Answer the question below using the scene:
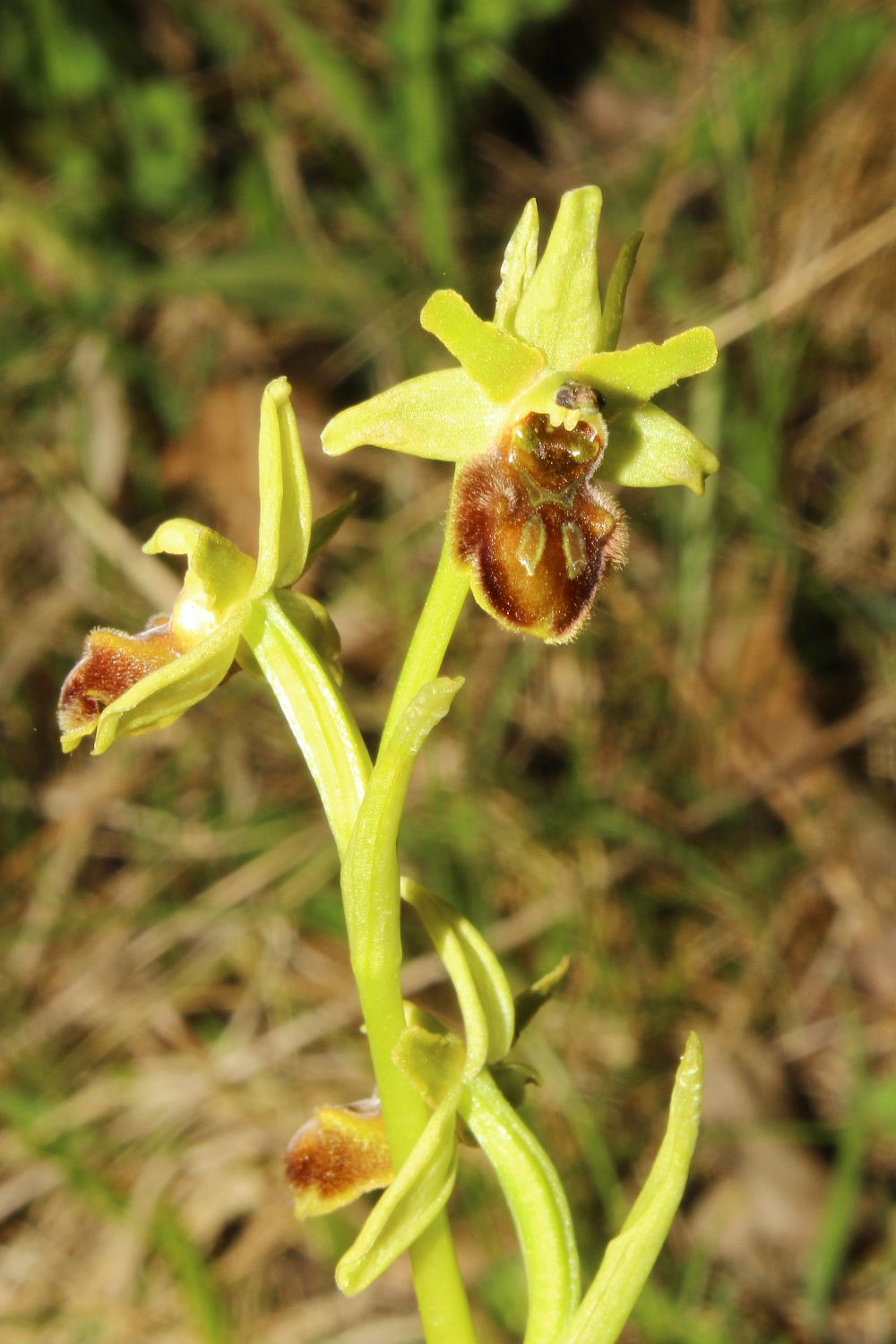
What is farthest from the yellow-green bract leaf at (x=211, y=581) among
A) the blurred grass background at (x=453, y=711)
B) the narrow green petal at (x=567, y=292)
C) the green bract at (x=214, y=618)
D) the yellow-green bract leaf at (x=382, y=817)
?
the blurred grass background at (x=453, y=711)

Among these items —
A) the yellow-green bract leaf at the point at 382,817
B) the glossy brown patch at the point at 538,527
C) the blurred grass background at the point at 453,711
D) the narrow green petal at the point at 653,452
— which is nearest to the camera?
the yellow-green bract leaf at the point at 382,817

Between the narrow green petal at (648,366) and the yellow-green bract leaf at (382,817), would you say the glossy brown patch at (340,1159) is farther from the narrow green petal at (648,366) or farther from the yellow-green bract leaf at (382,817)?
the narrow green petal at (648,366)

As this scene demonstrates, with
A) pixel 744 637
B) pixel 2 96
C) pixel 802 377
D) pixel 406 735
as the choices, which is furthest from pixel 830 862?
pixel 2 96

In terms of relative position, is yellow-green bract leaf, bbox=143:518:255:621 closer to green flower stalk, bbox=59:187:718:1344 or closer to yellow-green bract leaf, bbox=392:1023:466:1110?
green flower stalk, bbox=59:187:718:1344

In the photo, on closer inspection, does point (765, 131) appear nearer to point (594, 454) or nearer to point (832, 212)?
point (832, 212)

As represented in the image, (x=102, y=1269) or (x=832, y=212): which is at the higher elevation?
(x=832, y=212)
